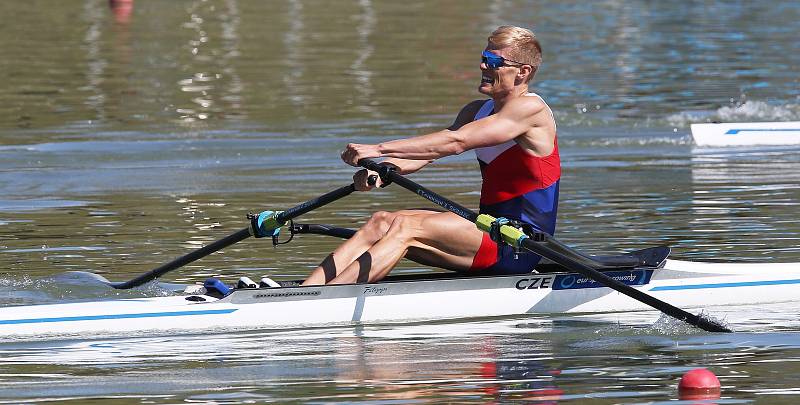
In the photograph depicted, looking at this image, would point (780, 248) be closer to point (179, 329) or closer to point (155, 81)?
point (179, 329)

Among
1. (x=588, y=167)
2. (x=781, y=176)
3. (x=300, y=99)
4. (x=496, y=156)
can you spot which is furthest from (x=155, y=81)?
(x=496, y=156)

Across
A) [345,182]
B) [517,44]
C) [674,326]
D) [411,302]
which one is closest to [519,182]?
[517,44]

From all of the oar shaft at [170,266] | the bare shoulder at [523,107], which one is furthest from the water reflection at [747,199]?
the oar shaft at [170,266]

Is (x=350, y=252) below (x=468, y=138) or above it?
below

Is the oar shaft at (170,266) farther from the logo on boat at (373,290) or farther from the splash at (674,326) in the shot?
the splash at (674,326)

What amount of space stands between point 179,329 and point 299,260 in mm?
2497

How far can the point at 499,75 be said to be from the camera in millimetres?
9047

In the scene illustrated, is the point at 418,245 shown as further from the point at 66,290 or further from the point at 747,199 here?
the point at 747,199

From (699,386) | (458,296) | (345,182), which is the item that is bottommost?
(345,182)

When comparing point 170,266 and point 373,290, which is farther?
point 170,266

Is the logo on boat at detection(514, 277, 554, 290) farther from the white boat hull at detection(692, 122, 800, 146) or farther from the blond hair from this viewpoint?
the white boat hull at detection(692, 122, 800, 146)

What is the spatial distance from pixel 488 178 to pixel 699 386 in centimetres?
228

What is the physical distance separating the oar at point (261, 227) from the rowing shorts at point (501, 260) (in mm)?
865

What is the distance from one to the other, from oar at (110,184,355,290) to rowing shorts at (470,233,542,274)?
87 centimetres
